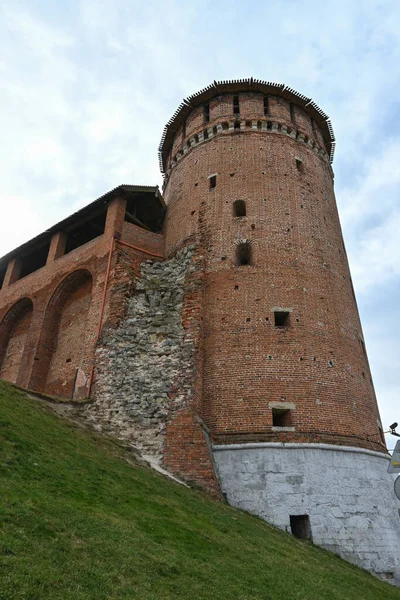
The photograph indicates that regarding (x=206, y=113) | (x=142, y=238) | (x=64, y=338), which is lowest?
(x=64, y=338)

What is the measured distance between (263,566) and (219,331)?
885 centimetres

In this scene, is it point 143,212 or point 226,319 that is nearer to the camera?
point 226,319

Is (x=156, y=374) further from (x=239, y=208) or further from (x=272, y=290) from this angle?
(x=239, y=208)

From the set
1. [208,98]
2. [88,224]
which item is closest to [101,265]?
[88,224]

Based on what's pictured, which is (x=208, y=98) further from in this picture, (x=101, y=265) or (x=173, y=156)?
(x=101, y=265)

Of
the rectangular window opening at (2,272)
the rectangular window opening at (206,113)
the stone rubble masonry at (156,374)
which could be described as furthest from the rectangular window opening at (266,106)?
the rectangular window opening at (2,272)

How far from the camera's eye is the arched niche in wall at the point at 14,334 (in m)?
21.7

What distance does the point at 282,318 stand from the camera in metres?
16.2

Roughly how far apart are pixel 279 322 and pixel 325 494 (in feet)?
18.9

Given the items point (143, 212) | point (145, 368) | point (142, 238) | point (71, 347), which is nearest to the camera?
point (145, 368)

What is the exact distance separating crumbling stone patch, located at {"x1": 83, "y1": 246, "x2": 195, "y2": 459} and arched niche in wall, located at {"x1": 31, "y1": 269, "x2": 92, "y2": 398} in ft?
5.02

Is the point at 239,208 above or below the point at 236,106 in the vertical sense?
below

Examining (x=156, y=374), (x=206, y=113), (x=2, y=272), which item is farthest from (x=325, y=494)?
(x=2, y=272)

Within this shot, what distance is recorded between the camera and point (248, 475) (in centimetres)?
1309
